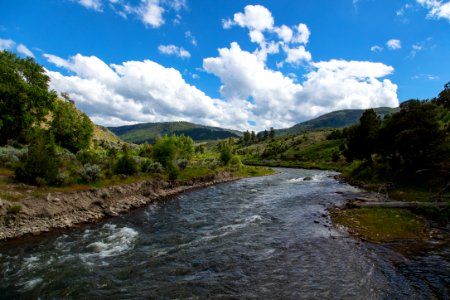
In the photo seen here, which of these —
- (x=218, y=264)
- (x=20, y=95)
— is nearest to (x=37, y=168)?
(x=20, y=95)

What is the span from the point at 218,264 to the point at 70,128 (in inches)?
2283

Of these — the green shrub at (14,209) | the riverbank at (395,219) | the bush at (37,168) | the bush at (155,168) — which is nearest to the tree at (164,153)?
the bush at (155,168)

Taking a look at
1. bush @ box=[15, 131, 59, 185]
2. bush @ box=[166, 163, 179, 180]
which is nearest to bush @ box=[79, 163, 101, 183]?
bush @ box=[15, 131, 59, 185]

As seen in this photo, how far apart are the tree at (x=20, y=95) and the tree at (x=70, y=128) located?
262 inches

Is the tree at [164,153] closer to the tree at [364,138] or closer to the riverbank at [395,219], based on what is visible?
the riverbank at [395,219]

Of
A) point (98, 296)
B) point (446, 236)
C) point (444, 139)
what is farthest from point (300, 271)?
point (444, 139)

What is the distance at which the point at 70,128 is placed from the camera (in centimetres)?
6431

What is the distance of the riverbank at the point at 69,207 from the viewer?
85.0 feet

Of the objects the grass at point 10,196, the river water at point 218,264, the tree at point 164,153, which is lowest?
the river water at point 218,264

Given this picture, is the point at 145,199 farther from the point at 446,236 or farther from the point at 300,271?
the point at 446,236

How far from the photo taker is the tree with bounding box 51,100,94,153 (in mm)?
62531

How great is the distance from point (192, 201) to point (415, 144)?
34.8 metres

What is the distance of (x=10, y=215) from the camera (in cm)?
2612

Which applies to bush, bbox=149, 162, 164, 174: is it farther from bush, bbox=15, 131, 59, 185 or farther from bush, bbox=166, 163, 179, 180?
bush, bbox=15, 131, 59, 185
